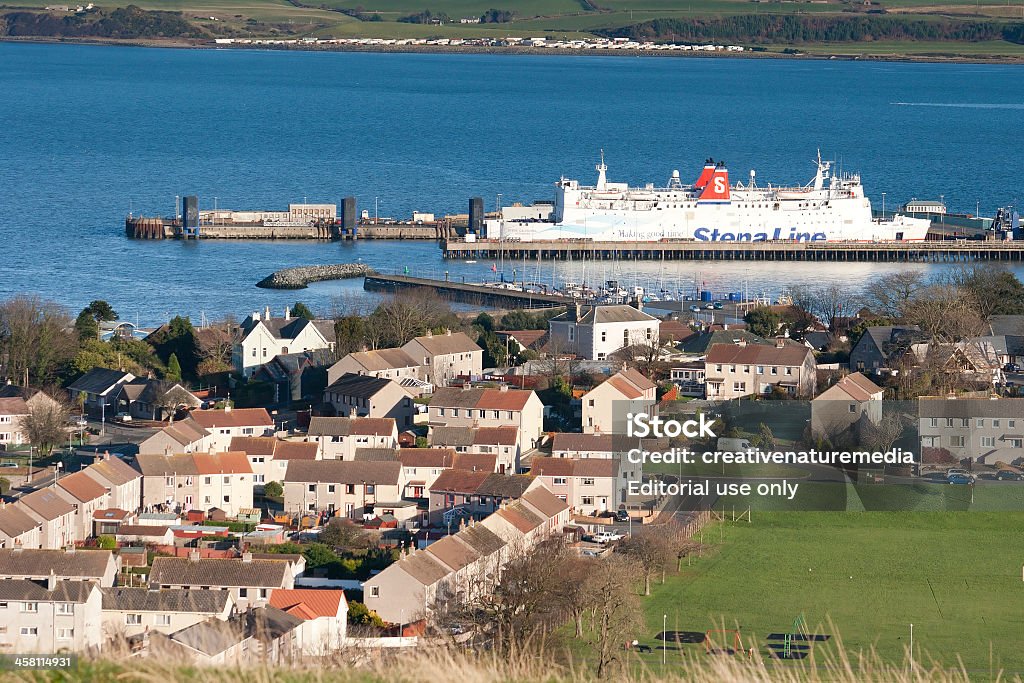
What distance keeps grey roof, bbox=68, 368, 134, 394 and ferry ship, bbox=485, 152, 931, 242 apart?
67.4 feet

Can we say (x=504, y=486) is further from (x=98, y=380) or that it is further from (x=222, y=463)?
(x=98, y=380)

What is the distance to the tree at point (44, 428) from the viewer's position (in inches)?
798

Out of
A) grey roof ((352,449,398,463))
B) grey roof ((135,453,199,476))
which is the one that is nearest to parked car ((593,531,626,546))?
grey roof ((352,449,398,463))

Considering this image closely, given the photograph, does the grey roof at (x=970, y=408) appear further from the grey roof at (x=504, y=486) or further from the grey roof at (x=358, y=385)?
the grey roof at (x=358, y=385)

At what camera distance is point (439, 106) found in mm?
88750

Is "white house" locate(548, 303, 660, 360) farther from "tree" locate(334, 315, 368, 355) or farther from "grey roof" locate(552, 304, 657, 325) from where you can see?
"tree" locate(334, 315, 368, 355)

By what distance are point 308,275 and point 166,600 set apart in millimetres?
23399

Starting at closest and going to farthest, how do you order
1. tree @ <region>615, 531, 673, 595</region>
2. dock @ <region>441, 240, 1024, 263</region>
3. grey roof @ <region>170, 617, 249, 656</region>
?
grey roof @ <region>170, 617, 249, 656</region> < tree @ <region>615, 531, 673, 595</region> < dock @ <region>441, 240, 1024, 263</region>

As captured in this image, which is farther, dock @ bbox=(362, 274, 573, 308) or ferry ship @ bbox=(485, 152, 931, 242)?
ferry ship @ bbox=(485, 152, 931, 242)

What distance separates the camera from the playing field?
13.9 meters

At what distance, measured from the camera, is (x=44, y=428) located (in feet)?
66.6

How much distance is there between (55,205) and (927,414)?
34996mm

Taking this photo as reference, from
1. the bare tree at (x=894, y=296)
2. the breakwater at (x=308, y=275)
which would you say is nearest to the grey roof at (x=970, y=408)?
the bare tree at (x=894, y=296)

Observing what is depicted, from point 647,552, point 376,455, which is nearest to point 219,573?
point 647,552
